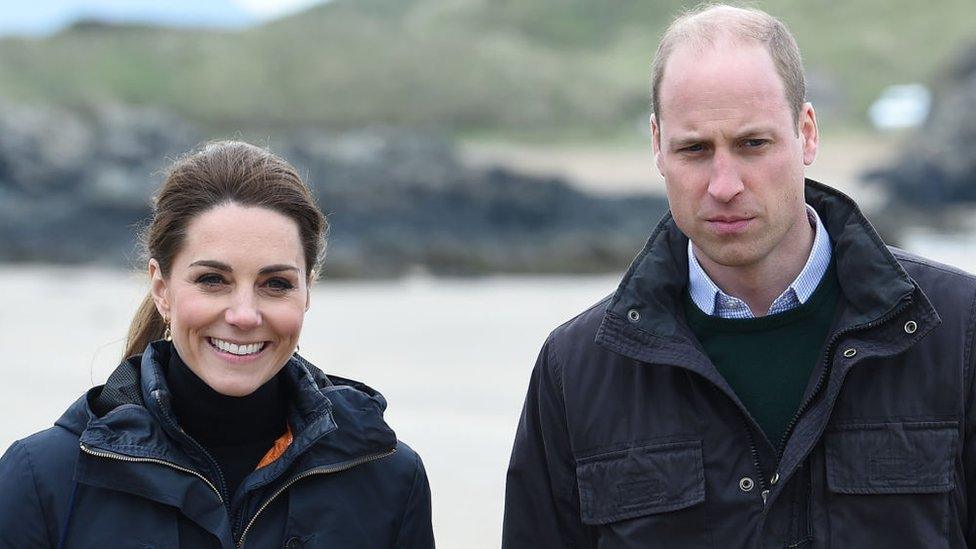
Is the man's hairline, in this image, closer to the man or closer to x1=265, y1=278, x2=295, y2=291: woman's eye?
the man

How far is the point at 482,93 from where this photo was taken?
175ft

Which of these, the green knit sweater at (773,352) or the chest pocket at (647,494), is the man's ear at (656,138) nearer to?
the green knit sweater at (773,352)

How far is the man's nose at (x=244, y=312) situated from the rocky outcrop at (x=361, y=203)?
17.9 metres

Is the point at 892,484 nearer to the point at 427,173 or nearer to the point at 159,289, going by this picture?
the point at 159,289

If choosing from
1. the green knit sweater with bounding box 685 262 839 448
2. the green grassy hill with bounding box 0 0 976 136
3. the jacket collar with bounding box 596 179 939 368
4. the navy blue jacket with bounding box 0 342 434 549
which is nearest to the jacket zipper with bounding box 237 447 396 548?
the navy blue jacket with bounding box 0 342 434 549

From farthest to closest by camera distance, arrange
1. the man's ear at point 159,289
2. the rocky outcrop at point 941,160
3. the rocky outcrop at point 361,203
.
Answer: the rocky outcrop at point 941,160 < the rocky outcrop at point 361,203 < the man's ear at point 159,289

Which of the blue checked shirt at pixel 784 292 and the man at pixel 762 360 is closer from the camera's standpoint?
the man at pixel 762 360

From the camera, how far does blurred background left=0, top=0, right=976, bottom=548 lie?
13195 millimetres

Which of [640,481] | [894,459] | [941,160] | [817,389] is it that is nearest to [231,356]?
[640,481]

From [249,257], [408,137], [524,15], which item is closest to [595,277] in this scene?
[408,137]

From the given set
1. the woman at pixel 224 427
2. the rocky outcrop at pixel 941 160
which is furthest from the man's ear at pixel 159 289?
the rocky outcrop at pixel 941 160

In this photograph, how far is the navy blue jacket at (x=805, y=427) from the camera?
8.89 ft

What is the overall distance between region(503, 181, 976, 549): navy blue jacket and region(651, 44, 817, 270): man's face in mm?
195

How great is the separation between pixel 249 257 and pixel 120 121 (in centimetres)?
3390
